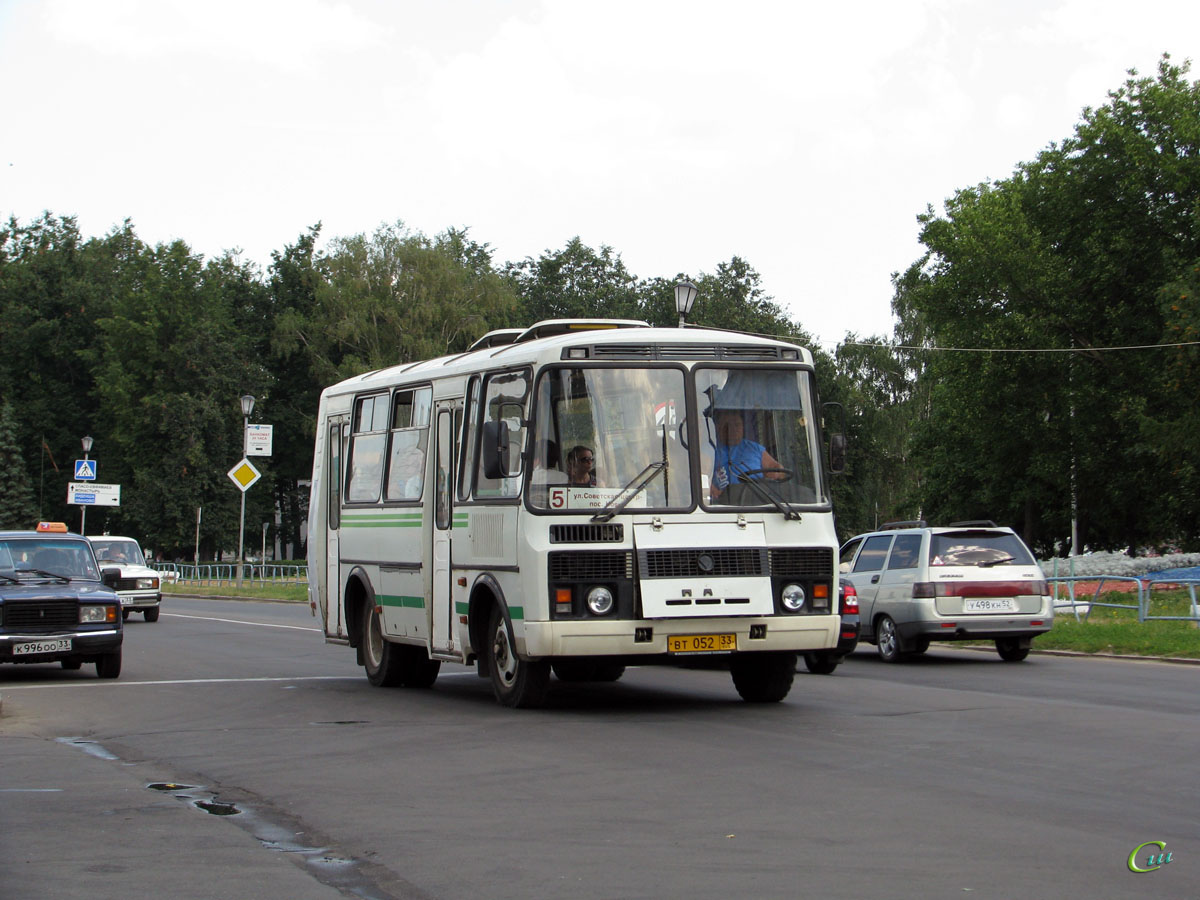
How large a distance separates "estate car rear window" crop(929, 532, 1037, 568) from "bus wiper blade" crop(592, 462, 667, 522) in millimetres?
8156

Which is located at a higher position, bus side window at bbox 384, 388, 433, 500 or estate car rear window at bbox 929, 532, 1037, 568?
bus side window at bbox 384, 388, 433, 500

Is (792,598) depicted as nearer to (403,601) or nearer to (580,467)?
(580,467)

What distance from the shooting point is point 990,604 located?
2038cm

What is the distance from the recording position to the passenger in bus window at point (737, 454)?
45.1 feet

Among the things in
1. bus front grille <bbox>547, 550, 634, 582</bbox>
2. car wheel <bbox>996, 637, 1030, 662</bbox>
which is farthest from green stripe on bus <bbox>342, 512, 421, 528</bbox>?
car wheel <bbox>996, 637, 1030, 662</bbox>

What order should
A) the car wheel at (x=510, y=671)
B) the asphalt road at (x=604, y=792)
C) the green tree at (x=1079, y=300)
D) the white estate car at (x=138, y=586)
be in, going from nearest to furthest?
1. the asphalt road at (x=604, y=792)
2. the car wheel at (x=510, y=671)
3. the white estate car at (x=138, y=586)
4. the green tree at (x=1079, y=300)

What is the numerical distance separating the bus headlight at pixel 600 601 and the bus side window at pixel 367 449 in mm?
4631

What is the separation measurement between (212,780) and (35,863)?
9.56 ft

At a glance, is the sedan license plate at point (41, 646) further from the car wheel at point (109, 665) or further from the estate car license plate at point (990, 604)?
the estate car license plate at point (990, 604)

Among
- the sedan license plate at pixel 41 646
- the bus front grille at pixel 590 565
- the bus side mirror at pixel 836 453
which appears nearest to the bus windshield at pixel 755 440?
the bus side mirror at pixel 836 453

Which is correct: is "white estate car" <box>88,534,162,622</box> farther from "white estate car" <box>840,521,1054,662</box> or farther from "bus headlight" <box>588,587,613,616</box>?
"bus headlight" <box>588,587,613,616</box>

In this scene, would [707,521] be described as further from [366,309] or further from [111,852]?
[366,309]

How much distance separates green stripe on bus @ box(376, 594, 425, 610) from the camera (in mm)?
15891

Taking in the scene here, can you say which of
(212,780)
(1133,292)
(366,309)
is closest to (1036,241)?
(1133,292)
